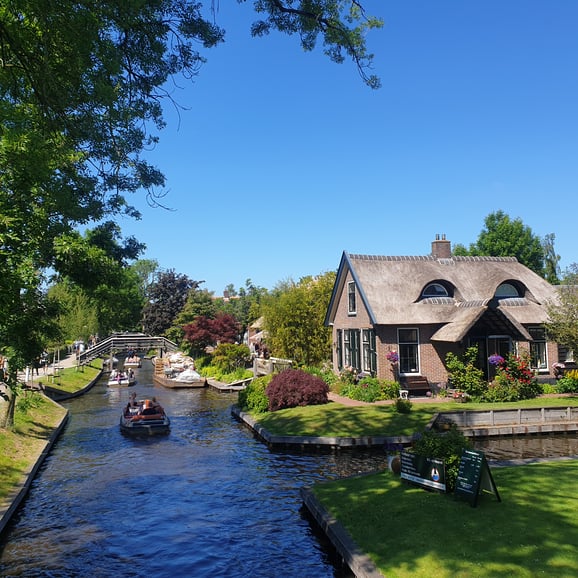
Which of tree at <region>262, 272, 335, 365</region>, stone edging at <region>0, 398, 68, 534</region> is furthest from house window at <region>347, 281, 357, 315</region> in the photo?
stone edging at <region>0, 398, 68, 534</region>

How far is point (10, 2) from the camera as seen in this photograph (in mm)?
7445

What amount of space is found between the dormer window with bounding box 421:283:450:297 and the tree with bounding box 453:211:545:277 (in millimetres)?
32189

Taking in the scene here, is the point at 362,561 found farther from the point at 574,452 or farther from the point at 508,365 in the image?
the point at 508,365

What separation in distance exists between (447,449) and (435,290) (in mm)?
20418

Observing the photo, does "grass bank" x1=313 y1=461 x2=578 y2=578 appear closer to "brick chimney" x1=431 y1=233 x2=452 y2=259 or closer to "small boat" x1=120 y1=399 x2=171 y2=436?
"small boat" x1=120 y1=399 x2=171 y2=436

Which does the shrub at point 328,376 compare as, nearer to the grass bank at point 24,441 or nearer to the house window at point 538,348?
the house window at point 538,348

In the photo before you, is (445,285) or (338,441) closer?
(338,441)

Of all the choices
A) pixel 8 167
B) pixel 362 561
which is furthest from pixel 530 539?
pixel 8 167

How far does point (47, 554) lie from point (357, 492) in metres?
7.03

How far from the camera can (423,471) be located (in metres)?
11.8

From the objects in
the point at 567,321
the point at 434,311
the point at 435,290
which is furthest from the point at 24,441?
the point at 567,321

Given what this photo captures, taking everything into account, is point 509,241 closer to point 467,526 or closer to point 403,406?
point 403,406

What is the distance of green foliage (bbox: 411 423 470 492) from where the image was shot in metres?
11.4

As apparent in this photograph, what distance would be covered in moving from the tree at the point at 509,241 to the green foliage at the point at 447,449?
52.2m
